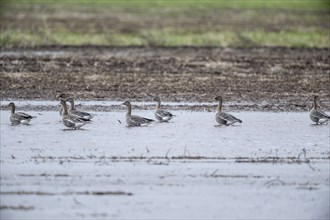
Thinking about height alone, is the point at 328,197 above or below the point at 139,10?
above

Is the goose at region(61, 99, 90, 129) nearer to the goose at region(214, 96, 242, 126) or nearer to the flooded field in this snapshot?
the flooded field

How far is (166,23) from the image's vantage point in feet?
165

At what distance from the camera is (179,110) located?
21.1 metres

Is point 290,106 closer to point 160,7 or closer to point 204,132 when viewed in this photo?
point 204,132

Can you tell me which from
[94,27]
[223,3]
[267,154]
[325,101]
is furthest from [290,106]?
[223,3]

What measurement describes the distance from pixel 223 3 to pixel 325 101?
49.9m

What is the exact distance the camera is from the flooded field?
12.5m

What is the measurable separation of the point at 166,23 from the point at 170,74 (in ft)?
77.2

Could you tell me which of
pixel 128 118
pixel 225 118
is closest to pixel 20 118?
pixel 128 118

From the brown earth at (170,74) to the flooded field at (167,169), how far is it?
9.20 ft

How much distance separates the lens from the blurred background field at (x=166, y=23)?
38.4 m

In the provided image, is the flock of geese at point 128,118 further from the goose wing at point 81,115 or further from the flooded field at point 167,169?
the flooded field at point 167,169

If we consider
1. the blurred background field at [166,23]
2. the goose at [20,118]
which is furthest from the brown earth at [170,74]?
the goose at [20,118]

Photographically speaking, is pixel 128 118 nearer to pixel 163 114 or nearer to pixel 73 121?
pixel 163 114
